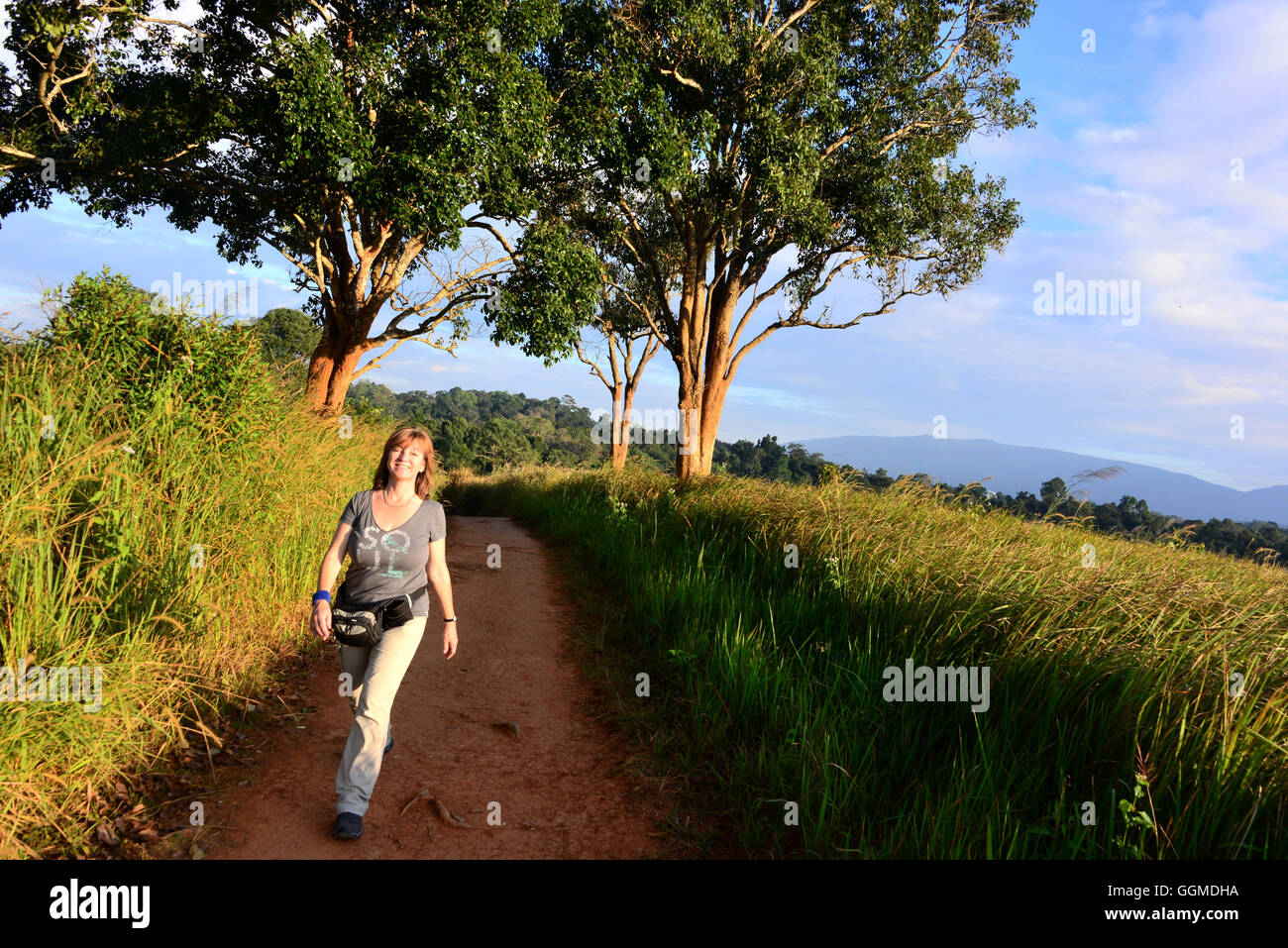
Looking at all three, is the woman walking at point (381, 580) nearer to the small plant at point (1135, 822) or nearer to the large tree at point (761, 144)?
the small plant at point (1135, 822)

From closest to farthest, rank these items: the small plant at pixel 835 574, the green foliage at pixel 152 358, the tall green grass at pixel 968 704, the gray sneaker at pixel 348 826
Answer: the tall green grass at pixel 968 704, the gray sneaker at pixel 348 826, the green foliage at pixel 152 358, the small plant at pixel 835 574

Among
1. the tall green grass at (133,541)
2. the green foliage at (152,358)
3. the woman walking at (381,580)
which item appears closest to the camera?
the tall green grass at (133,541)

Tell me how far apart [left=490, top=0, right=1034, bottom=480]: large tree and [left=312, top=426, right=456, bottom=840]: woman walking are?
10083 millimetres

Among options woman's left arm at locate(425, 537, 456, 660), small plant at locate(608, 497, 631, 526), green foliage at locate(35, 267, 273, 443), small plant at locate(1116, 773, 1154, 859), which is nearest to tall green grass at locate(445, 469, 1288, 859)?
small plant at locate(1116, 773, 1154, 859)

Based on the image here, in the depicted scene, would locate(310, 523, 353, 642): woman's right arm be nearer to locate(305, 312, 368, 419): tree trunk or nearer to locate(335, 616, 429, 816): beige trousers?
locate(335, 616, 429, 816): beige trousers

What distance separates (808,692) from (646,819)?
1.35 metres

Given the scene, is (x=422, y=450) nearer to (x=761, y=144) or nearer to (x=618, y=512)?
(x=618, y=512)

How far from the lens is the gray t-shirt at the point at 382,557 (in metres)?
3.79

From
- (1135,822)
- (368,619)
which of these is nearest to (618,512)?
(368,619)

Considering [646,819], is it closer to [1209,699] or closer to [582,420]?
[1209,699]

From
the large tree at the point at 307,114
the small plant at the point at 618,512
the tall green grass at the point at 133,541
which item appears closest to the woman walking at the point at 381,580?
the tall green grass at the point at 133,541

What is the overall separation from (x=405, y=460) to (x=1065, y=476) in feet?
23.4

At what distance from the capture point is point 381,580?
3.80m

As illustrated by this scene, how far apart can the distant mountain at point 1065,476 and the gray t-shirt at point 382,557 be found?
416 cm
